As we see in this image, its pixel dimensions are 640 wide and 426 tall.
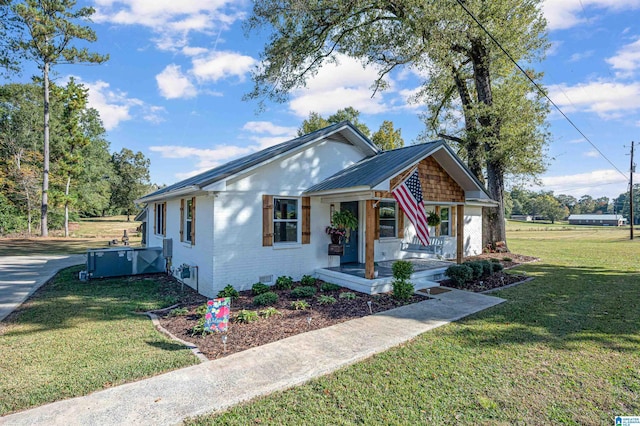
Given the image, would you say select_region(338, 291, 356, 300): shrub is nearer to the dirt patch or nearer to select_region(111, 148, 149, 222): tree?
the dirt patch

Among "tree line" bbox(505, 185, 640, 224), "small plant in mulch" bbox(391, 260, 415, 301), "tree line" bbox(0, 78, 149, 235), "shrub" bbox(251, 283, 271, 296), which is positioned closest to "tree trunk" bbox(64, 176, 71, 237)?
"tree line" bbox(0, 78, 149, 235)

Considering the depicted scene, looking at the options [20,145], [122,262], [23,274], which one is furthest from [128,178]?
[122,262]

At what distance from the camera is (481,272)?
9.45 metres

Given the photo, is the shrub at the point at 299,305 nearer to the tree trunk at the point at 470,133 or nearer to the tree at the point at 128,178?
the tree trunk at the point at 470,133

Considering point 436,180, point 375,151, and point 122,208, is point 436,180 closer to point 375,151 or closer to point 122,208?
point 375,151

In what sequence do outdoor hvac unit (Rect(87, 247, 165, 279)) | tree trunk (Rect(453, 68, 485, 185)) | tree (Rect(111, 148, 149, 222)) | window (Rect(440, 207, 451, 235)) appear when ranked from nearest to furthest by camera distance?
outdoor hvac unit (Rect(87, 247, 165, 279)) < window (Rect(440, 207, 451, 235)) < tree trunk (Rect(453, 68, 485, 185)) < tree (Rect(111, 148, 149, 222))

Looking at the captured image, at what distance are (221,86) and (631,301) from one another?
51.2 ft

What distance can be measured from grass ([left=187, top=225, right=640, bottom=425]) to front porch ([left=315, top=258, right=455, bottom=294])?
7.78ft

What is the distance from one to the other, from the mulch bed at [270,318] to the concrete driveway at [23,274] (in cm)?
358

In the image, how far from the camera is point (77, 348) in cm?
488

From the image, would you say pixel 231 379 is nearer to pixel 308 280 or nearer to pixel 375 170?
pixel 308 280

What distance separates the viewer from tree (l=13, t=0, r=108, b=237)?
69.7 feet

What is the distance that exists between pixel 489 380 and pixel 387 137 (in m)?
30.0

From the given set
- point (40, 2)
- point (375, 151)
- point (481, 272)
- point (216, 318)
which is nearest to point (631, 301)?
point (481, 272)
